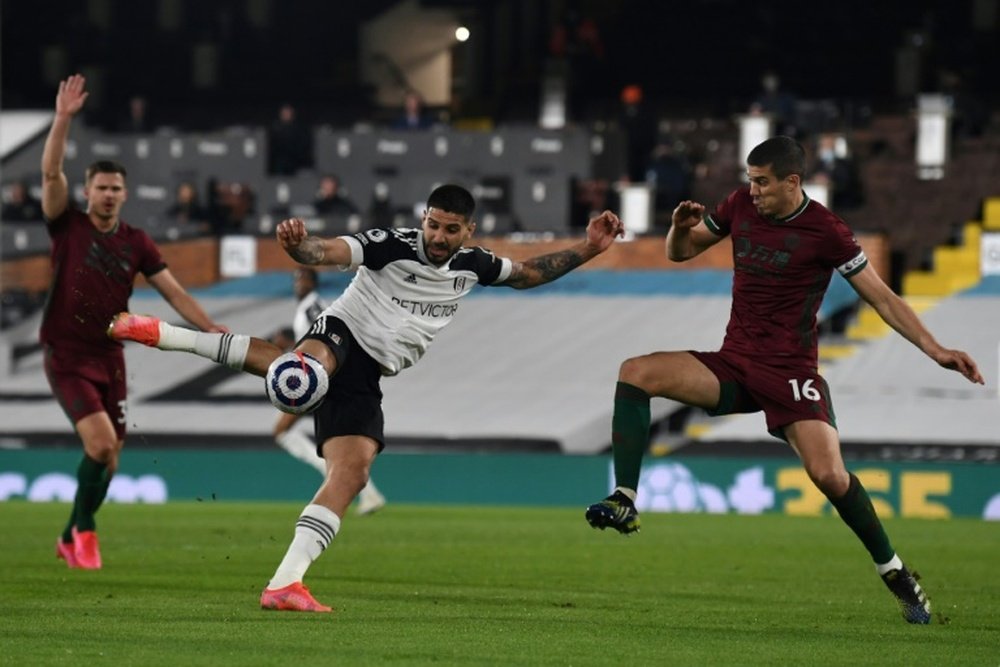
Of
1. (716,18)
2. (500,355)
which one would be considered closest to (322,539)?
(500,355)

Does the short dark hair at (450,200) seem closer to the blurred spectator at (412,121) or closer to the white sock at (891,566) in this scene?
the white sock at (891,566)

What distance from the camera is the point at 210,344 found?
9.88 meters

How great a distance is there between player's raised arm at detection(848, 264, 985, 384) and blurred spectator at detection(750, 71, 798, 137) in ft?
64.2

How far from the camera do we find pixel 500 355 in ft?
85.5

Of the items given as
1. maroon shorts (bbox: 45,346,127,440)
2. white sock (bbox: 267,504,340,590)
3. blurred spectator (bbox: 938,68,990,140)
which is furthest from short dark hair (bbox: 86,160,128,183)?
blurred spectator (bbox: 938,68,990,140)

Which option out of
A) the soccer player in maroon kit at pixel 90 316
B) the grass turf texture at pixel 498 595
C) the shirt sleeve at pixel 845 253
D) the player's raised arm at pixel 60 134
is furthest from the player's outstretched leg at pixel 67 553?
the shirt sleeve at pixel 845 253

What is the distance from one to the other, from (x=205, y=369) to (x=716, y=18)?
15.0 m

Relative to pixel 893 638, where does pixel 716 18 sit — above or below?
above

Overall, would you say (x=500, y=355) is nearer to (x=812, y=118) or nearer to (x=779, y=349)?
(x=812, y=118)

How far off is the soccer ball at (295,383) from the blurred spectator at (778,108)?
803 inches

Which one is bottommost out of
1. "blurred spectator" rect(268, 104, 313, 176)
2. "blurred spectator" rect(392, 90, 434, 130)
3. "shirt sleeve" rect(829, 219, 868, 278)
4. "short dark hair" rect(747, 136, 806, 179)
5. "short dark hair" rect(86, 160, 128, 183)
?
"blurred spectator" rect(268, 104, 313, 176)

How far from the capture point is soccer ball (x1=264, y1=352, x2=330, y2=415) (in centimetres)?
926

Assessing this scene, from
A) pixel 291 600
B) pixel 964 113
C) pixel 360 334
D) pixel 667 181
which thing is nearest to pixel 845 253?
pixel 360 334

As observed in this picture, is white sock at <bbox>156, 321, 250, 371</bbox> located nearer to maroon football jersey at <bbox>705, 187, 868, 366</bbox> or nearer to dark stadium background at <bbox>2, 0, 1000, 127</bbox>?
maroon football jersey at <bbox>705, 187, 868, 366</bbox>
